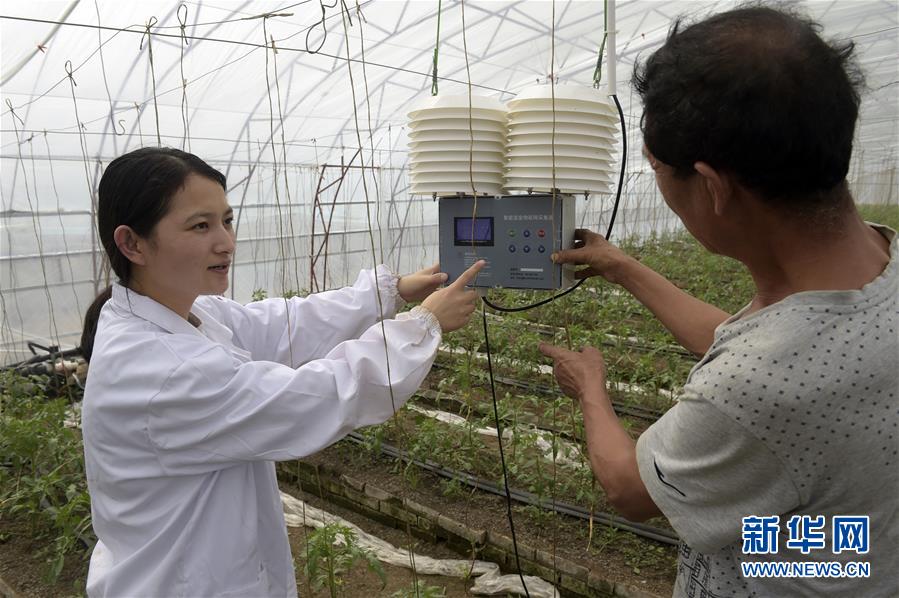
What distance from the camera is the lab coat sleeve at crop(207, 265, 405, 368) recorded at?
1.71 metres

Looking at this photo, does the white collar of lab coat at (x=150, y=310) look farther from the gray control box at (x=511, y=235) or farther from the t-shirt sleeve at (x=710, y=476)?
the t-shirt sleeve at (x=710, y=476)

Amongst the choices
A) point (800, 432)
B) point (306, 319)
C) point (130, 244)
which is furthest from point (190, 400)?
point (800, 432)

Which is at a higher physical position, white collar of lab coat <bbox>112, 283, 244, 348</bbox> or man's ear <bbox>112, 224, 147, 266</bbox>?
man's ear <bbox>112, 224, 147, 266</bbox>

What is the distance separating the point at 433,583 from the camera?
2.44 meters

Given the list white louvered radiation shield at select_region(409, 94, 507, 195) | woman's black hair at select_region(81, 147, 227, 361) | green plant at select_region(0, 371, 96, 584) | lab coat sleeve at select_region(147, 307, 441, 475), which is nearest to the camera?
lab coat sleeve at select_region(147, 307, 441, 475)

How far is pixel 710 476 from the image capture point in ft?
2.88

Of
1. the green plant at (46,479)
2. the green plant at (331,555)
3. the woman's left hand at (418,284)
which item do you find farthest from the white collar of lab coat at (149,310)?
the green plant at (46,479)

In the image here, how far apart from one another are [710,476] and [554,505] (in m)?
1.56

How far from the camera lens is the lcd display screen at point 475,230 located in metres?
1.49

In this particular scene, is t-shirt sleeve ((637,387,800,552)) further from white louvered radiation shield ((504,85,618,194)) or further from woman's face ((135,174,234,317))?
woman's face ((135,174,234,317))

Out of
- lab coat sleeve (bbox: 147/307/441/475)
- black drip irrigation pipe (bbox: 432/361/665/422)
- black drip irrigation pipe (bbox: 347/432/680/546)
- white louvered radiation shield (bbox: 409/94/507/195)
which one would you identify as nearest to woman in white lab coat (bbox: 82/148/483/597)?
lab coat sleeve (bbox: 147/307/441/475)

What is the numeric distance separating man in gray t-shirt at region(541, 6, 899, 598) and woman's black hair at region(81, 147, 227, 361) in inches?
37.7

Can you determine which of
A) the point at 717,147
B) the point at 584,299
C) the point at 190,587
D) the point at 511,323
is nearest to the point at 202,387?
the point at 190,587

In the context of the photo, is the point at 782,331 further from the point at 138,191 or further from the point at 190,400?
the point at 138,191
